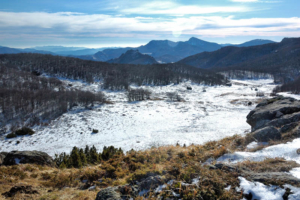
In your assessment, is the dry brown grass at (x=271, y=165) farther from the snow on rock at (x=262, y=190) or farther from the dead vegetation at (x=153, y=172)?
the snow on rock at (x=262, y=190)

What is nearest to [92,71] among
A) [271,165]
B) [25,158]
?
[25,158]

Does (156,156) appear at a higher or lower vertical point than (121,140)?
higher

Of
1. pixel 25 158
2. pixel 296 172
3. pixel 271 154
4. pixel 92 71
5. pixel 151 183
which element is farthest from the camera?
pixel 92 71

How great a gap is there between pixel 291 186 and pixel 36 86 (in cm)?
12468

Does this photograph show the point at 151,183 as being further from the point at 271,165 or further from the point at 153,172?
the point at 271,165

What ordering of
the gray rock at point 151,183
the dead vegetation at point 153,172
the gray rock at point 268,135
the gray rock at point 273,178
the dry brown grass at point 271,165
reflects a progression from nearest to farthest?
1. the gray rock at point 273,178
2. the dead vegetation at point 153,172
3. the gray rock at point 151,183
4. the dry brown grass at point 271,165
5. the gray rock at point 268,135

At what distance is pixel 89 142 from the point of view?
40031 millimetres

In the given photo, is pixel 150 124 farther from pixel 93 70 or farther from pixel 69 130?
pixel 93 70

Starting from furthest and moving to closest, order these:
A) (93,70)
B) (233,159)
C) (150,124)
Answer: (93,70) < (150,124) < (233,159)

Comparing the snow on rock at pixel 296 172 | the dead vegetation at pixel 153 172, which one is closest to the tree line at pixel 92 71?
the dead vegetation at pixel 153 172

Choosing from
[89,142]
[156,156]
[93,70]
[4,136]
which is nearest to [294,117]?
[156,156]

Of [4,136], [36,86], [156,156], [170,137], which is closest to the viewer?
[156,156]

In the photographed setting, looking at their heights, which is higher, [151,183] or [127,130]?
[151,183]

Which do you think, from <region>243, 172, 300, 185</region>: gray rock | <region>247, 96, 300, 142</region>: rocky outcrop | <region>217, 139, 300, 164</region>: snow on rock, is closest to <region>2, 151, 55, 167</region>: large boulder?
<region>217, 139, 300, 164</region>: snow on rock
